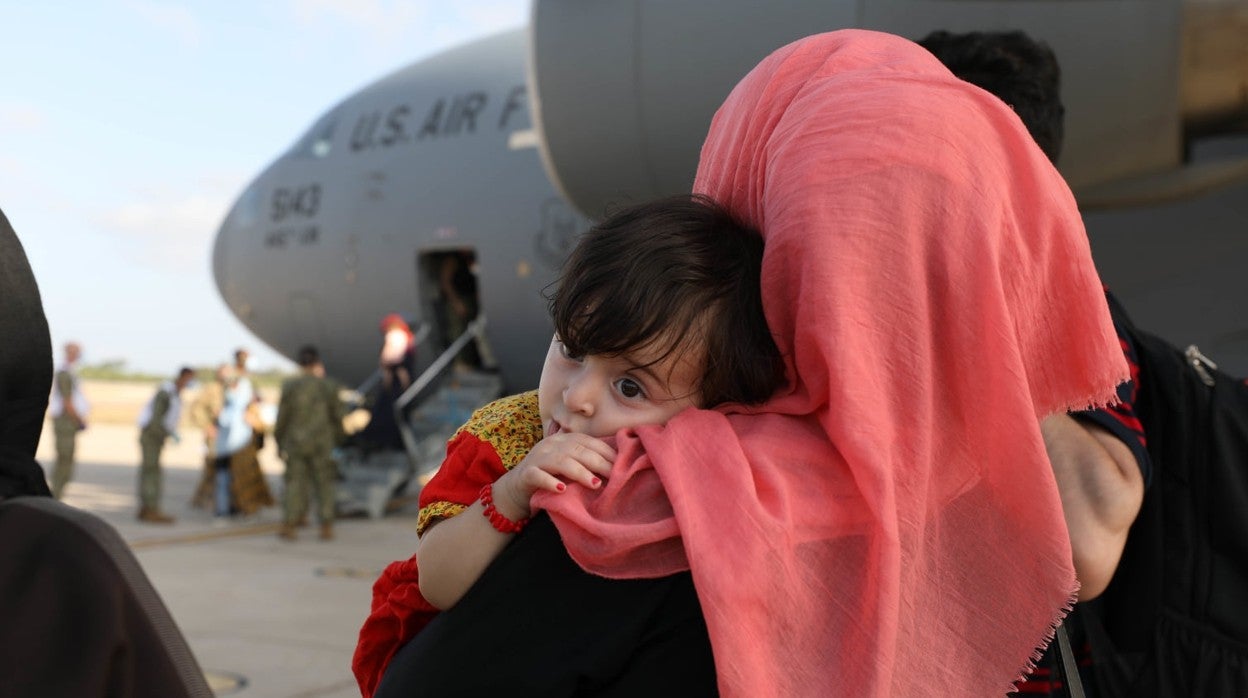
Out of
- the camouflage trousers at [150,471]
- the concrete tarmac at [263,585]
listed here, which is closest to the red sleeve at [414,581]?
the concrete tarmac at [263,585]

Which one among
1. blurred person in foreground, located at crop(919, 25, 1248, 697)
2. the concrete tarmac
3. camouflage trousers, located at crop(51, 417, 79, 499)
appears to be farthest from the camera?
camouflage trousers, located at crop(51, 417, 79, 499)

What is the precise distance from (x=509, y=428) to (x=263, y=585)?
762 cm

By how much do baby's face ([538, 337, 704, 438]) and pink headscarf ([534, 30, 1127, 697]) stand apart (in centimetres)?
6

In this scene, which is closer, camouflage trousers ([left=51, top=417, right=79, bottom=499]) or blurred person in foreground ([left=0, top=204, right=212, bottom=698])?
blurred person in foreground ([left=0, top=204, right=212, bottom=698])

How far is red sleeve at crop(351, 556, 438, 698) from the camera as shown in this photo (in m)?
1.49

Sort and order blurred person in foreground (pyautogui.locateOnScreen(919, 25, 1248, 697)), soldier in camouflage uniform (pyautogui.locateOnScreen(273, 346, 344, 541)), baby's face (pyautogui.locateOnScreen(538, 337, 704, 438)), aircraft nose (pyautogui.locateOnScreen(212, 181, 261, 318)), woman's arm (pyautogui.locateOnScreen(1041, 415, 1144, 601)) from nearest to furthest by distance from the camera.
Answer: baby's face (pyautogui.locateOnScreen(538, 337, 704, 438)) < woman's arm (pyautogui.locateOnScreen(1041, 415, 1144, 601)) < blurred person in foreground (pyautogui.locateOnScreen(919, 25, 1248, 697)) < soldier in camouflage uniform (pyautogui.locateOnScreen(273, 346, 344, 541)) < aircraft nose (pyautogui.locateOnScreen(212, 181, 261, 318))

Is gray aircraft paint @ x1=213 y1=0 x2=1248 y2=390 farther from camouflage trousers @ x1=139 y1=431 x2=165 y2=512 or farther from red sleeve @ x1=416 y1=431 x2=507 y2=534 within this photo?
camouflage trousers @ x1=139 y1=431 x2=165 y2=512

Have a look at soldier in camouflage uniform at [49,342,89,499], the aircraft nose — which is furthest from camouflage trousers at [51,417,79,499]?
the aircraft nose

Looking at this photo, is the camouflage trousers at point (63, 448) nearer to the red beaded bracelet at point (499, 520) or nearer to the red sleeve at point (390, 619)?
the red sleeve at point (390, 619)

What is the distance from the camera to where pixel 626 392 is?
145cm

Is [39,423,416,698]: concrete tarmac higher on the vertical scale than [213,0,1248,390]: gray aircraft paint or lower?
lower

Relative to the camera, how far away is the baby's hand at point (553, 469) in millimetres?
1329

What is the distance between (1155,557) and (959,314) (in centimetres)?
92

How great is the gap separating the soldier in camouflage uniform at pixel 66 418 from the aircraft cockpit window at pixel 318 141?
3398 millimetres
